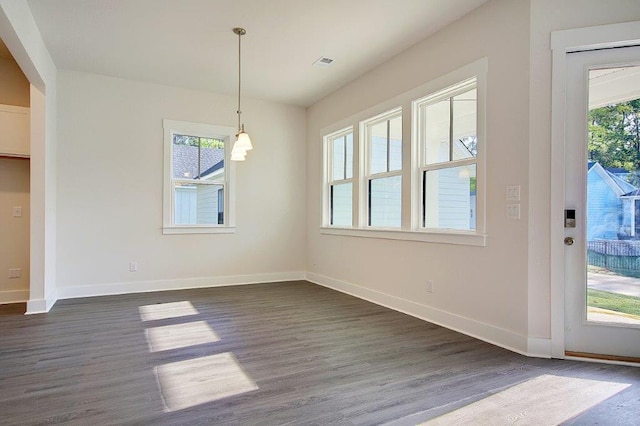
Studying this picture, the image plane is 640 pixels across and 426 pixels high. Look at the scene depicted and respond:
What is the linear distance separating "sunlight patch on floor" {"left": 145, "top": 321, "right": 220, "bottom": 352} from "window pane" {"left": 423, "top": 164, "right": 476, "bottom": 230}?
8.22ft

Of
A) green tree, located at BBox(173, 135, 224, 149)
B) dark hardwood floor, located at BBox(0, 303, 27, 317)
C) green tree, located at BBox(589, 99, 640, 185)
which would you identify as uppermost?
green tree, located at BBox(173, 135, 224, 149)

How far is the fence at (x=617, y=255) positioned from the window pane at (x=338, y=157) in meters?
3.48

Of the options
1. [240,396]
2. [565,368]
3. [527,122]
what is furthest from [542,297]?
[240,396]

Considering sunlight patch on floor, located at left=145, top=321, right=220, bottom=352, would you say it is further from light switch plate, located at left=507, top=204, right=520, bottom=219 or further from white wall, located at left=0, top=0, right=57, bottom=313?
light switch plate, located at left=507, top=204, right=520, bottom=219

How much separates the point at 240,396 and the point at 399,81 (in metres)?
3.66

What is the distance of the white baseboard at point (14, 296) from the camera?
4.61 m

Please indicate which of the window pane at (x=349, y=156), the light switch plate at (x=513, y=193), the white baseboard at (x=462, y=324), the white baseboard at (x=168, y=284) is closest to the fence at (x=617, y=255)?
the light switch plate at (x=513, y=193)

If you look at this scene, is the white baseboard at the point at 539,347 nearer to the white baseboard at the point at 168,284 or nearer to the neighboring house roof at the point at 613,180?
the neighboring house roof at the point at 613,180

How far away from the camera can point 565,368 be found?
2664 millimetres

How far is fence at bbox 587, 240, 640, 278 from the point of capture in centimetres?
276

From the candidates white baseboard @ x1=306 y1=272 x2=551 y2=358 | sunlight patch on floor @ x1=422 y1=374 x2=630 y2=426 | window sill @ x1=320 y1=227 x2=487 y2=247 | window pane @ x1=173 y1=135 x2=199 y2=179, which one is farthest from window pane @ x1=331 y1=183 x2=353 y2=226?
sunlight patch on floor @ x1=422 y1=374 x2=630 y2=426

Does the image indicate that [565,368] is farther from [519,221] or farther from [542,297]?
[519,221]

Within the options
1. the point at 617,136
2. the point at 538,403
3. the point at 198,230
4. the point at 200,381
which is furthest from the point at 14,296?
the point at 617,136

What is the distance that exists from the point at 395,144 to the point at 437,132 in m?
0.70
